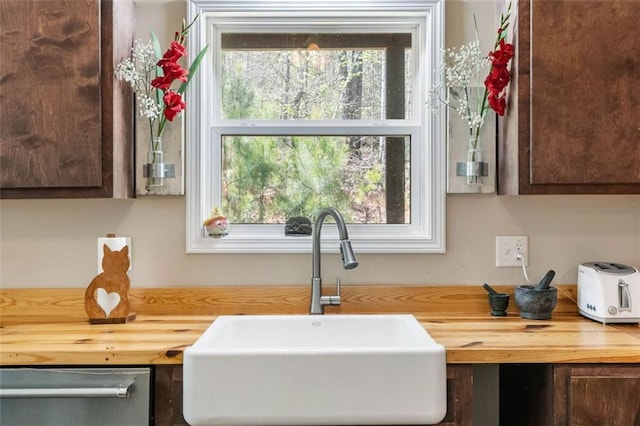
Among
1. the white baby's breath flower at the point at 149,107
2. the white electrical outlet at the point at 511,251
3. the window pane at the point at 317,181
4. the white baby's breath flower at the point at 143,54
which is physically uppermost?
the white baby's breath flower at the point at 143,54

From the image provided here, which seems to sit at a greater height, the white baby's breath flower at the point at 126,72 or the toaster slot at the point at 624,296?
the white baby's breath flower at the point at 126,72

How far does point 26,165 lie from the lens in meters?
1.42

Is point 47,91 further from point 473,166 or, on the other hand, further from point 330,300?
point 473,166

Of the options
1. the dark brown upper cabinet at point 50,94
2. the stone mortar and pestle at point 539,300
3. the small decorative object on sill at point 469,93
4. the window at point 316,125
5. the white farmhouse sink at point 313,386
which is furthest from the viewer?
the window at point 316,125

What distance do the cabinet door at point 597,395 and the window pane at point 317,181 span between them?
80 centimetres

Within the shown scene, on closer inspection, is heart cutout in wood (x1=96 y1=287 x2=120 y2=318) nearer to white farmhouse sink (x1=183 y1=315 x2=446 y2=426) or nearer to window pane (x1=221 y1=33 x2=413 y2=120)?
white farmhouse sink (x1=183 y1=315 x2=446 y2=426)

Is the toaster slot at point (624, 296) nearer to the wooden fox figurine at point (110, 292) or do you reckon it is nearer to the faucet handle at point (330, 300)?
the faucet handle at point (330, 300)

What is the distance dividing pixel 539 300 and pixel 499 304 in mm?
130

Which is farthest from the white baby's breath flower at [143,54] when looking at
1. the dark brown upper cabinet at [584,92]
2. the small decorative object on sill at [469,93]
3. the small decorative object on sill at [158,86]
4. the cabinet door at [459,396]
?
the cabinet door at [459,396]

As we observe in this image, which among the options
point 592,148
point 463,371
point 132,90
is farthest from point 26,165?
point 592,148

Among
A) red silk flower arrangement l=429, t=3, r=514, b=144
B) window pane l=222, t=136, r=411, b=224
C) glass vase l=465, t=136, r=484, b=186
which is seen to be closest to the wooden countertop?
Answer: window pane l=222, t=136, r=411, b=224

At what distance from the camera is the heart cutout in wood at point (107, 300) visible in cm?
151

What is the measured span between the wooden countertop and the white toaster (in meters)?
0.04

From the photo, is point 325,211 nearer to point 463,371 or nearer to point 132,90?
point 463,371
